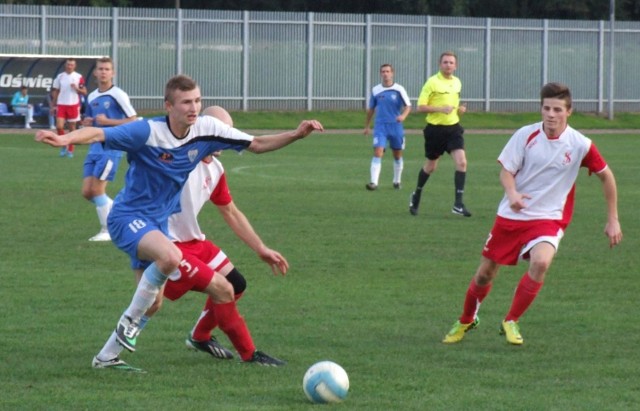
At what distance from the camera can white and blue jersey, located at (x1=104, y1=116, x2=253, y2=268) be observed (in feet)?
23.4

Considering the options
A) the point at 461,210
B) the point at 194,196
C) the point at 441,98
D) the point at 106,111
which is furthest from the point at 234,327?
the point at 441,98

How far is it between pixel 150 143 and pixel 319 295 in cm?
324

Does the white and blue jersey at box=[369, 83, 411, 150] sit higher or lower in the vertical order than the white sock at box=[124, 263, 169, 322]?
higher

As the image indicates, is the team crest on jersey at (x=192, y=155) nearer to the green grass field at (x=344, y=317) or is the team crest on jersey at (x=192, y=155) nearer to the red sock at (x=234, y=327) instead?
the red sock at (x=234, y=327)

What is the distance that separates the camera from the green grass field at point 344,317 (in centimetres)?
676

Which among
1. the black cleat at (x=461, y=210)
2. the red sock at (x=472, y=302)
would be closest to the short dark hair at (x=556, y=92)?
the red sock at (x=472, y=302)

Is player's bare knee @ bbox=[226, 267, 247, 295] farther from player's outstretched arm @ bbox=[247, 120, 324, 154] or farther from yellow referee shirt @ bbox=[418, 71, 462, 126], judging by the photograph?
yellow referee shirt @ bbox=[418, 71, 462, 126]

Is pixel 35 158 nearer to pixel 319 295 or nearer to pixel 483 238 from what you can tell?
pixel 483 238

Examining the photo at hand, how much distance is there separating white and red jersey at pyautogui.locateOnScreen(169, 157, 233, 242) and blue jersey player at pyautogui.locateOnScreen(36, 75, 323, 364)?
0.58ft

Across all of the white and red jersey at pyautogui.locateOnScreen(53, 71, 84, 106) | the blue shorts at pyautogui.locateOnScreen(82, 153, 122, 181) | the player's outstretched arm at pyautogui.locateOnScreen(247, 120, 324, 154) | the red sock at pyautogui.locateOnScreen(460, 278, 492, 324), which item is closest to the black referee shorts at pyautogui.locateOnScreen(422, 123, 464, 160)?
the blue shorts at pyautogui.locateOnScreen(82, 153, 122, 181)

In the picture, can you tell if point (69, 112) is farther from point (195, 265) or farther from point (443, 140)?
point (195, 265)

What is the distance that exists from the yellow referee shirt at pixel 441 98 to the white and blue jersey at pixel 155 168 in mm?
9742

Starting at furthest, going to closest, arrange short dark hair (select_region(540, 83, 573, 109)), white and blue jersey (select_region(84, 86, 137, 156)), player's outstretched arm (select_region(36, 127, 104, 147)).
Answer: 1. white and blue jersey (select_region(84, 86, 137, 156))
2. short dark hair (select_region(540, 83, 573, 109))
3. player's outstretched arm (select_region(36, 127, 104, 147))

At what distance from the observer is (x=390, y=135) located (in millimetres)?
20750
